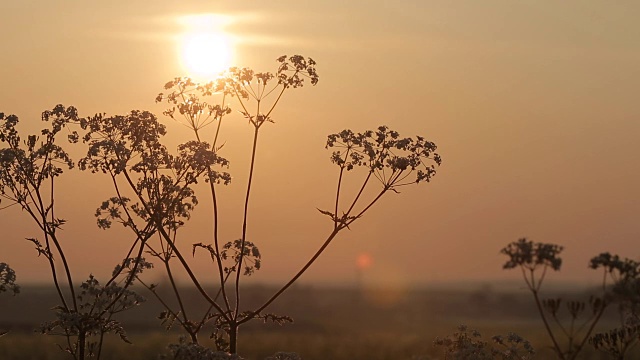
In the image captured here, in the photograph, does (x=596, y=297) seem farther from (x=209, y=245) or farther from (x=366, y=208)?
(x=209, y=245)

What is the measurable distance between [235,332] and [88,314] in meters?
2.89

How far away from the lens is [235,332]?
19953 millimetres

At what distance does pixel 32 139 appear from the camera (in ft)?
70.3

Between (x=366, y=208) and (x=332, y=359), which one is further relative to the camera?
(x=332, y=359)

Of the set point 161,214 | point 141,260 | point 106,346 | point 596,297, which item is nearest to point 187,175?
point 161,214

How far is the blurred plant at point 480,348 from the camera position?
19.9 meters

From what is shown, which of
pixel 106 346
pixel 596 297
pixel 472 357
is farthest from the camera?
pixel 106 346

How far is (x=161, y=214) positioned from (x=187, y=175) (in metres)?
0.91

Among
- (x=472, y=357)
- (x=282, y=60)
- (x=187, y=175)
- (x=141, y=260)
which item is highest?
(x=282, y=60)

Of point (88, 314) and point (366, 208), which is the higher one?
point (366, 208)

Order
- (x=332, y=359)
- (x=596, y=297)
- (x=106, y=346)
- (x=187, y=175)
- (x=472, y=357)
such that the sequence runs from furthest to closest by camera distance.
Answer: (x=106, y=346), (x=332, y=359), (x=187, y=175), (x=472, y=357), (x=596, y=297)

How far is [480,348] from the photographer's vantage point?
20.3 meters

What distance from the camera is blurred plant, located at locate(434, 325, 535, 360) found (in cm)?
1986

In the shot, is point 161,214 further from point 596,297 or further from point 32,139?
point 596,297
